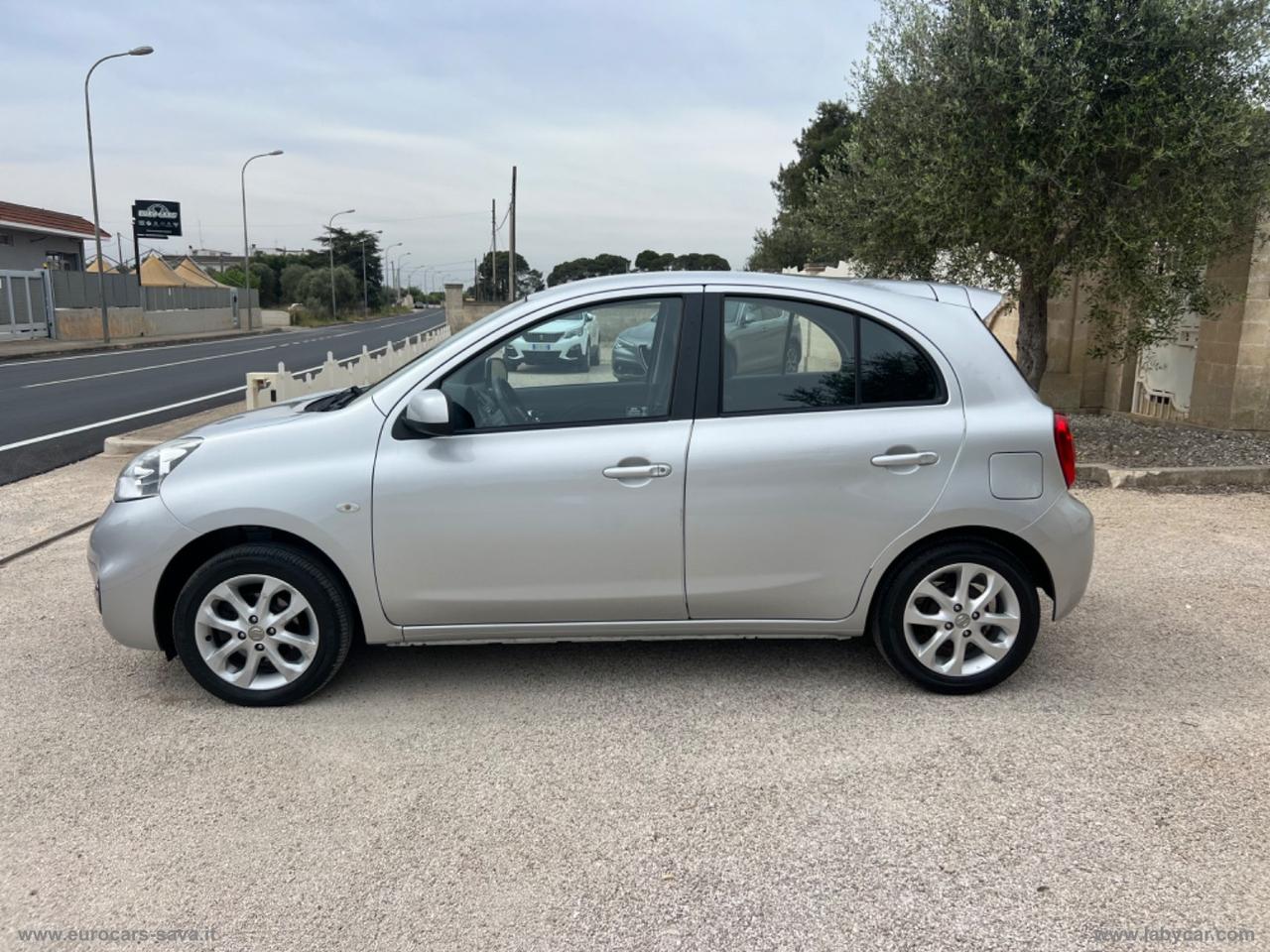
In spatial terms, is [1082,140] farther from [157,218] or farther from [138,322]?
[157,218]

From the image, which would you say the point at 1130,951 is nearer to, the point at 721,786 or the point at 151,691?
the point at 721,786

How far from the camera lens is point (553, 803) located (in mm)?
3227

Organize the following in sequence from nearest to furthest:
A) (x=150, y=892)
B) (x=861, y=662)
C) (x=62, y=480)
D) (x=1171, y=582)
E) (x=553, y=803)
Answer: (x=150, y=892)
(x=553, y=803)
(x=861, y=662)
(x=1171, y=582)
(x=62, y=480)

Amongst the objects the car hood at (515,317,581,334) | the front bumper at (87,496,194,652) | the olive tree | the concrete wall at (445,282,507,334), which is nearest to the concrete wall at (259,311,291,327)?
the concrete wall at (445,282,507,334)

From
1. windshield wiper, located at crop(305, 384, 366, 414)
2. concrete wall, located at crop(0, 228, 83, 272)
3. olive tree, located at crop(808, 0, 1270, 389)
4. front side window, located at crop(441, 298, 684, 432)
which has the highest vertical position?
concrete wall, located at crop(0, 228, 83, 272)

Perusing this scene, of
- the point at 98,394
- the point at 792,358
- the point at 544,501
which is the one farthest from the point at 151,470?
the point at 98,394

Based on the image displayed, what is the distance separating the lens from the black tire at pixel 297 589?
149 inches

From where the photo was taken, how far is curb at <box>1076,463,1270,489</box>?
8.12m

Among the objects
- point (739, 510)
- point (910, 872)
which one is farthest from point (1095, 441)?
point (910, 872)

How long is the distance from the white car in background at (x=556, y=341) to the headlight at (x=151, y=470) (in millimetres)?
1322

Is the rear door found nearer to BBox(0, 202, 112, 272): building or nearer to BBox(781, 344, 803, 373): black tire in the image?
BBox(781, 344, 803, 373): black tire

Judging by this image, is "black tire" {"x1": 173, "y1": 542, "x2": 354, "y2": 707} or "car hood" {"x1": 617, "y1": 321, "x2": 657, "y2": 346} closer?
"black tire" {"x1": 173, "y1": 542, "x2": 354, "y2": 707}

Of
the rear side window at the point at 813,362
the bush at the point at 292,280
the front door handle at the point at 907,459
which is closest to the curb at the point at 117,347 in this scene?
the rear side window at the point at 813,362

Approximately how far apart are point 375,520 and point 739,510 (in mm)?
1412
